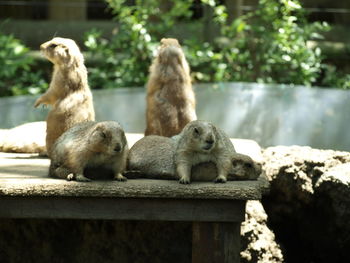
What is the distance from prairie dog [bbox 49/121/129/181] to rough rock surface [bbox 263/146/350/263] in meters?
2.10

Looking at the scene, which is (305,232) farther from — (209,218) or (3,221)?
(3,221)

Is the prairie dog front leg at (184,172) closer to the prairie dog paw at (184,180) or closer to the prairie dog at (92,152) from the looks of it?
the prairie dog paw at (184,180)

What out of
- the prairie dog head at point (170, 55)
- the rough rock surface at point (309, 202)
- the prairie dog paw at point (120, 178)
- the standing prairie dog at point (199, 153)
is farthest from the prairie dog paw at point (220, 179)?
the prairie dog head at point (170, 55)

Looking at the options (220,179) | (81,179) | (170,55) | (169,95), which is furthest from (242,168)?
(170,55)

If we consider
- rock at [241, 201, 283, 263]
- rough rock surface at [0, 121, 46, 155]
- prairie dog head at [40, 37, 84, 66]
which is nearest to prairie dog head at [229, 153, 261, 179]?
rock at [241, 201, 283, 263]

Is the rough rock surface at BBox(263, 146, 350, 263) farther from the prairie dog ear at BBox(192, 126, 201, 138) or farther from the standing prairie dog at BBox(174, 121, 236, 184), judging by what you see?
the prairie dog ear at BBox(192, 126, 201, 138)

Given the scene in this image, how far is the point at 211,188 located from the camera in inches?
197

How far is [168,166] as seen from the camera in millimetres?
5348

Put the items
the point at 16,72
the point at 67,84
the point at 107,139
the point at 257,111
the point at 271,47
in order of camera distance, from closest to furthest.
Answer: the point at 107,139
the point at 67,84
the point at 257,111
the point at 271,47
the point at 16,72

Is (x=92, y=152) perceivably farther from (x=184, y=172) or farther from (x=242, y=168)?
(x=242, y=168)

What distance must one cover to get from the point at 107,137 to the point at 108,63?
504 cm

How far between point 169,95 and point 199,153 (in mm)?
1888

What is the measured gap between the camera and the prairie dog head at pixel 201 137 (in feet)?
16.6

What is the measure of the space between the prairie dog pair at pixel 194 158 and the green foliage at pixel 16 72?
446cm
